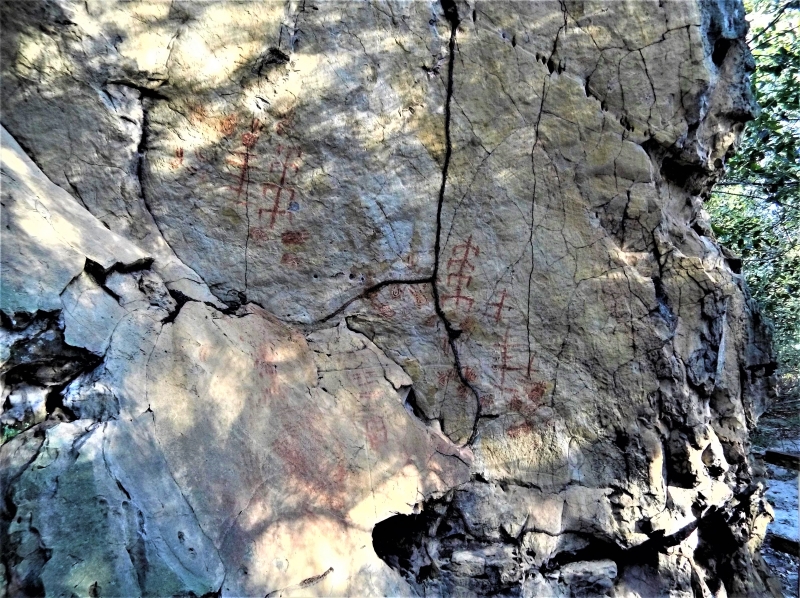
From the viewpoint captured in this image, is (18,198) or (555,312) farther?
(555,312)

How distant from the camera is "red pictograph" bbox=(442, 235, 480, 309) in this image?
292 centimetres

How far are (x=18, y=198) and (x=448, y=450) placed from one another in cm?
217

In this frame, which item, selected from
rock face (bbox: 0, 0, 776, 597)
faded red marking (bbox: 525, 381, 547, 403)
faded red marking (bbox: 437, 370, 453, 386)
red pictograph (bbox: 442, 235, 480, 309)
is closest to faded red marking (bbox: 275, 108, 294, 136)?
rock face (bbox: 0, 0, 776, 597)

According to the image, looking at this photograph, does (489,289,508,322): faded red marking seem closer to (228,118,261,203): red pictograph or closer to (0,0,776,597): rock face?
(0,0,776,597): rock face

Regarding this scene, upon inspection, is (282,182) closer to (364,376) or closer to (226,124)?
(226,124)

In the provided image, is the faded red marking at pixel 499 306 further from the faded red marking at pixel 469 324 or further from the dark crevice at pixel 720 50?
the dark crevice at pixel 720 50

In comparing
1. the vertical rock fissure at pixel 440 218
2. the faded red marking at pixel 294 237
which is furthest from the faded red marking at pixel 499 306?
the faded red marking at pixel 294 237

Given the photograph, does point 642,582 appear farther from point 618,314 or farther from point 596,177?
point 596,177

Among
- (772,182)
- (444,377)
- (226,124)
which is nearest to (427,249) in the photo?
(444,377)

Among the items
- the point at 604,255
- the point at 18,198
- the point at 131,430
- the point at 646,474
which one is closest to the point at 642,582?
the point at 646,474

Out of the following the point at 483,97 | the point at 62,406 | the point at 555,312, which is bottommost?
the point at 62,406

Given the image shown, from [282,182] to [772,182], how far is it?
4683mm

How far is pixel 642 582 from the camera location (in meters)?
2.94

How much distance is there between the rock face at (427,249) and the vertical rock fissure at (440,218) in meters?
0.01
